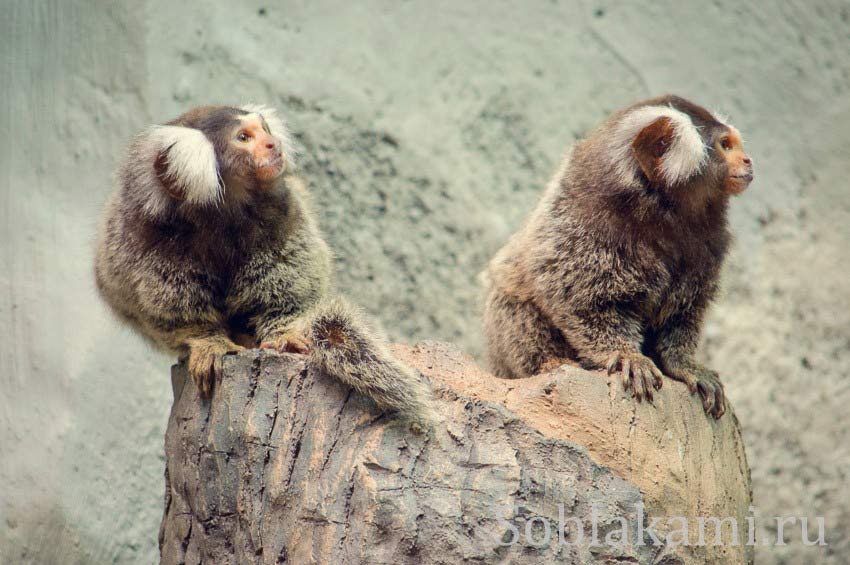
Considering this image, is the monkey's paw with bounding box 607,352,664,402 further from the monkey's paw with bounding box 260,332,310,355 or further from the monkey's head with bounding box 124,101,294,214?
the monkey's head with bounding box 124,101,294,214

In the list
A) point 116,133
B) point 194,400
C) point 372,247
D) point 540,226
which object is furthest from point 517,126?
point 194,400

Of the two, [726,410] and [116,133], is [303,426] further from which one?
[116,133]

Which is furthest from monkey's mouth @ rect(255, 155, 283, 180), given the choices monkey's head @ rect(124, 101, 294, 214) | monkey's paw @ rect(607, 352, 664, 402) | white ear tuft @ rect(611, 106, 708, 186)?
monkey's paw @ rect(607, 352, 664, 402)

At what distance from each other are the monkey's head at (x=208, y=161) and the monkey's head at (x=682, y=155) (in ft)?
4.96

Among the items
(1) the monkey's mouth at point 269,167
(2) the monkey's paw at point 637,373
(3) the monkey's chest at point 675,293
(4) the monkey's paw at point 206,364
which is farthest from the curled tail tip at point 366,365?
(3) the monkey's chest at point 675,293

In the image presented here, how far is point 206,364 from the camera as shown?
3697 mm

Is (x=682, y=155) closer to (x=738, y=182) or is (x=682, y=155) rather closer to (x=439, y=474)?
(x=738, y=182)

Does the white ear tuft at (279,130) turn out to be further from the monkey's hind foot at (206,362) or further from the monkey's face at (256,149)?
the monkey's hind foot at (206,362)

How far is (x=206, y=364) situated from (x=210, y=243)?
57 centimetres

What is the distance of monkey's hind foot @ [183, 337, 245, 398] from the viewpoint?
369cm

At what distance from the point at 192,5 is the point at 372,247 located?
183 centimetres

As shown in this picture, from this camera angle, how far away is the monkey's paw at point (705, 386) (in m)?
4.14

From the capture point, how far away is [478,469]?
3326 millimetres

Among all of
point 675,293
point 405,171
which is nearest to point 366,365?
point 675,293
